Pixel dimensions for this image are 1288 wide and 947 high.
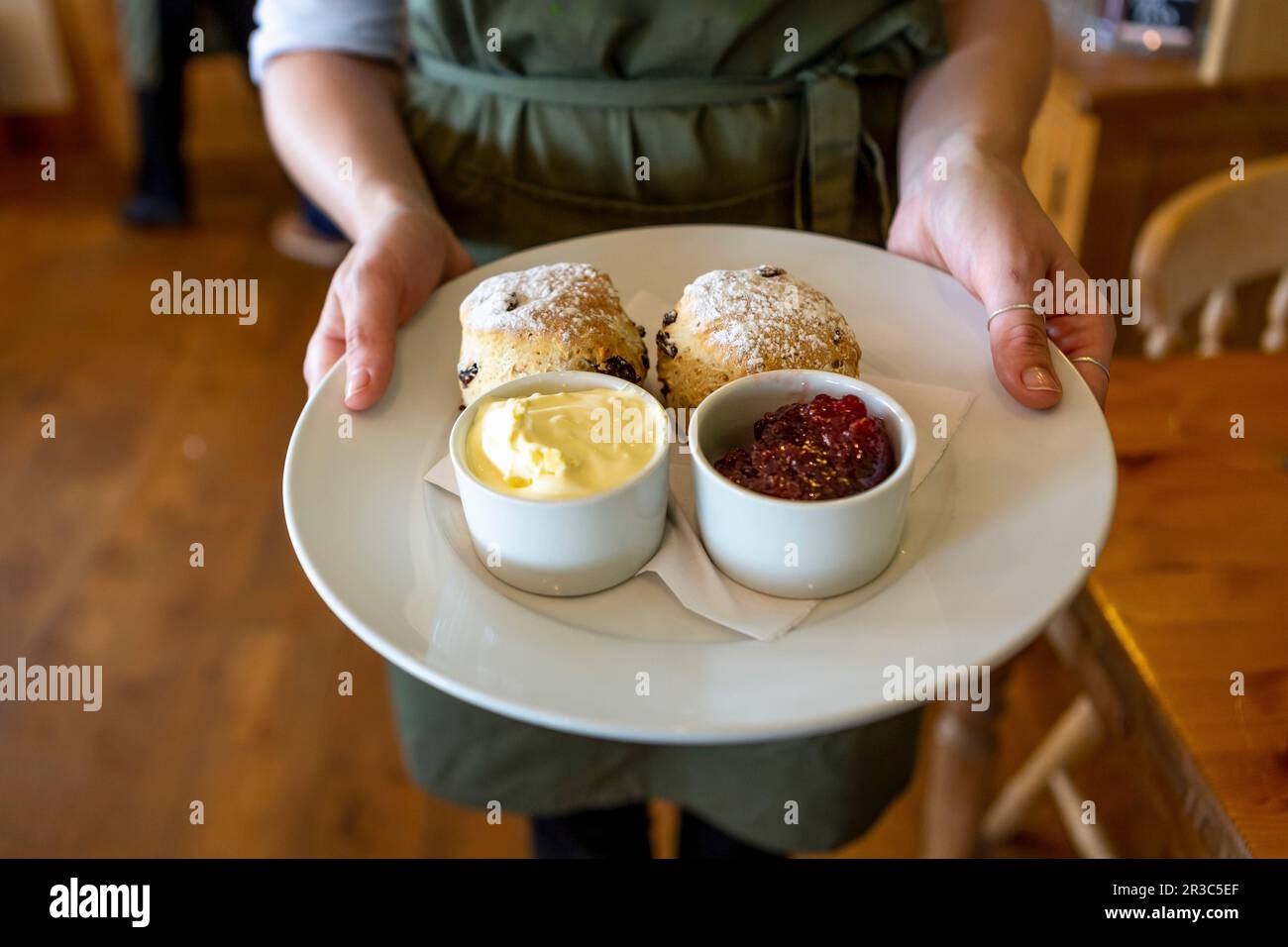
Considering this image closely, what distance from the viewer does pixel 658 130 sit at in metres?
1.17

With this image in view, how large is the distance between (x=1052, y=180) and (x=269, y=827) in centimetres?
205

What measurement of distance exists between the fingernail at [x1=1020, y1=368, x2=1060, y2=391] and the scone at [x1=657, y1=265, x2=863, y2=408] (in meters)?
0.15

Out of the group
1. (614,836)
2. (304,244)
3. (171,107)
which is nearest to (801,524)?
(614,836)

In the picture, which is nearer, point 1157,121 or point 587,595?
point 587,595

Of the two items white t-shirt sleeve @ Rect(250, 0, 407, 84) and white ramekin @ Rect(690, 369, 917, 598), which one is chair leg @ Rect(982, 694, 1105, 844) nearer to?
white ramekin @ Rect(690, 369, 917, 598)

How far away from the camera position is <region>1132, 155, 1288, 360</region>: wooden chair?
4.48 feet

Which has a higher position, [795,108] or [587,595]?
[795,108]

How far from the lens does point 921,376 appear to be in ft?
3.32

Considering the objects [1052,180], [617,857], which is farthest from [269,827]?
[1052,180]

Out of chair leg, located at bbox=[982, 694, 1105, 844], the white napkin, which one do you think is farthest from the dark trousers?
the white napkin

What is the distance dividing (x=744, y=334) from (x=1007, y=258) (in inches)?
10.5

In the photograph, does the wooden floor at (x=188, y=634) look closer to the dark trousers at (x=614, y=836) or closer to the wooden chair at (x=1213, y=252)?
the dark trousers at (x=614, y=836)

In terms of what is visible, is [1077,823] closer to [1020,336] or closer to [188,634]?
[1020,336]
